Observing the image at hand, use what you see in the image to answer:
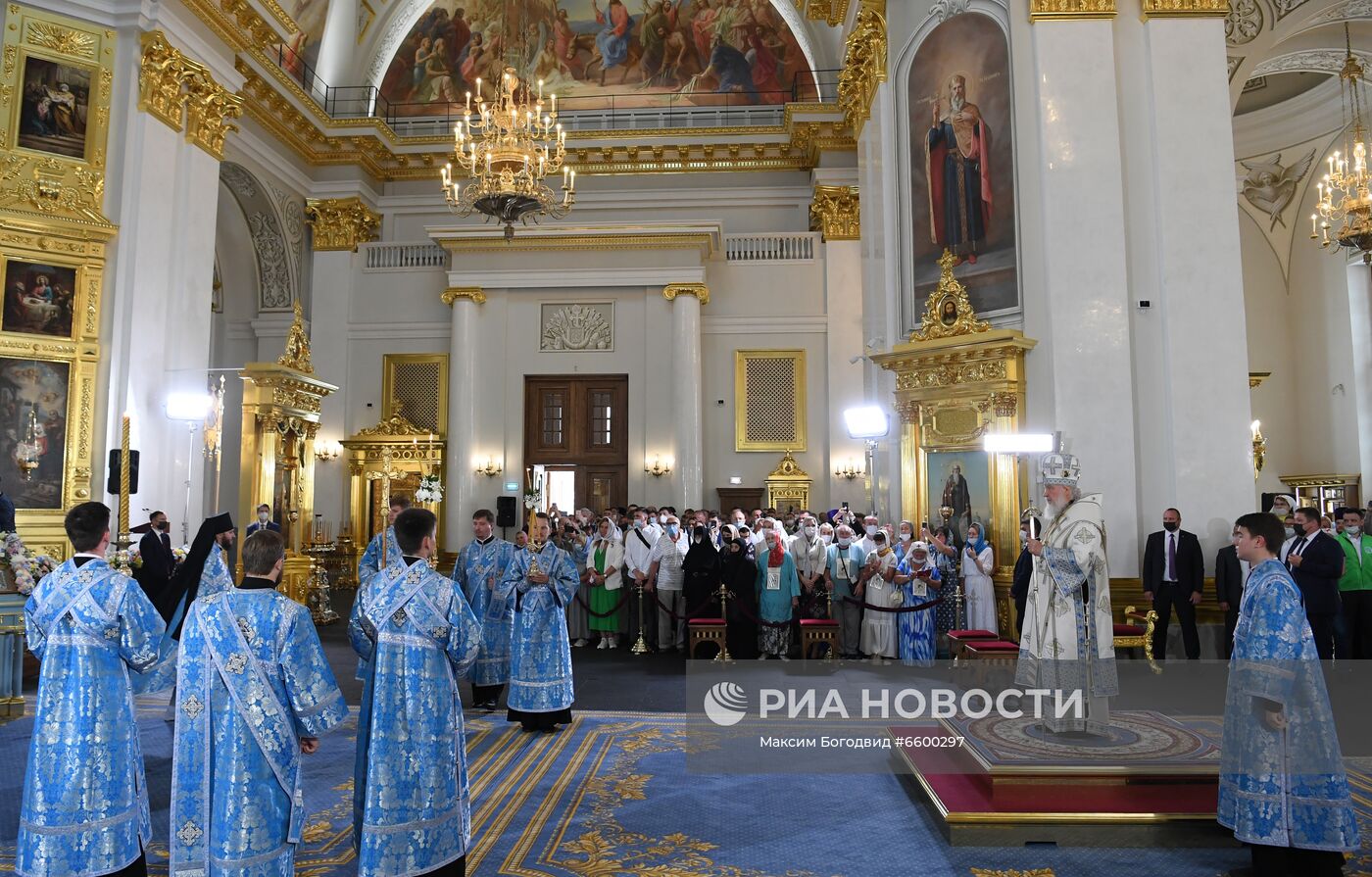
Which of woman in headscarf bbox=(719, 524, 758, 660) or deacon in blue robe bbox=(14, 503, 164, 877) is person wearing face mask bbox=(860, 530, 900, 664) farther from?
deacon in blue robe bbox=(14, 503, 164, 877)

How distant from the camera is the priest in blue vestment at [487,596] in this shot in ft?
25.3

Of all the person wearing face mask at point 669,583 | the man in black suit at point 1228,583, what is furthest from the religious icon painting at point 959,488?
the person wearing face mask at point 669,583

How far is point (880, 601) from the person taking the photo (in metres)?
10.9

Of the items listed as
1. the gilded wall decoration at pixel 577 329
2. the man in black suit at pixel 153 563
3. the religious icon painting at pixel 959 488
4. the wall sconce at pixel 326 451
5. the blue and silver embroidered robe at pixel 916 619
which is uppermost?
the gilded wall decoration at pixel 577 329

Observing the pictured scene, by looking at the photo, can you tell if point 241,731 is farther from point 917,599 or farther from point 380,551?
point 917,599

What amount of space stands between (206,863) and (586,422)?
52.0 ft

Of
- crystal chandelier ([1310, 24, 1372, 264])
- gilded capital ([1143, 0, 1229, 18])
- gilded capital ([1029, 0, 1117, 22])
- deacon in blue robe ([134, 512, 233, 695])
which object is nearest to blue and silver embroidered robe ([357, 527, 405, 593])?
deacon in blue robe ([134, 512, 233, 695])

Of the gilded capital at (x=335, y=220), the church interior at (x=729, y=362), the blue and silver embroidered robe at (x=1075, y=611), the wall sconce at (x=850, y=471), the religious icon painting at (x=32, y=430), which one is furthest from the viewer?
the gilded capital at (x=335, y=220)

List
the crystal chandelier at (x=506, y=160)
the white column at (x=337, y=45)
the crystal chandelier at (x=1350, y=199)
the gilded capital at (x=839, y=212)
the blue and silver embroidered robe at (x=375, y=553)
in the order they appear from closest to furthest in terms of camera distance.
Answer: the blue and silver embroidered robe at (x=375, y=553) < the crystal chandelier at (x=506, y=160) < the crystal chandelier at (x=1350, y=199) < the gilded capital at (x=839, y=212) < the white column at (x=337, y=45)

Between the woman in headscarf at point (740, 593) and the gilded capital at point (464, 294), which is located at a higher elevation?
the gilded capital at point (464, 294)

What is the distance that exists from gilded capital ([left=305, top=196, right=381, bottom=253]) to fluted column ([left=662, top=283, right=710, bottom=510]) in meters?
7.40

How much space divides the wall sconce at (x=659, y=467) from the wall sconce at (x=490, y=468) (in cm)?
317

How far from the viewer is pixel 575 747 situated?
712 centimetres

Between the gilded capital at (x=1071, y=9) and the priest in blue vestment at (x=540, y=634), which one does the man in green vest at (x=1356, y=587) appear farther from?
the priest in blue vestment at (x=540, y=634)
